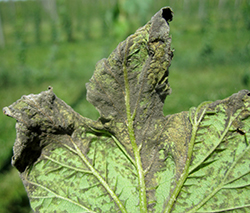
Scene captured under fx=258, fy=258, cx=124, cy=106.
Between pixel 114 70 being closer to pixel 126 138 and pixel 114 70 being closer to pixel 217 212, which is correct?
pixel 126 138

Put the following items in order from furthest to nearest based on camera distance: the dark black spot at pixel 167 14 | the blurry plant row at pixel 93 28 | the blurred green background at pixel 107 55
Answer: the blurred green background at pixel 107 55
the blurry plant row at pixel 93 28
the dark black spot at pixel 167 14

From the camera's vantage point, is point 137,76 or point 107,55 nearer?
point 137,76

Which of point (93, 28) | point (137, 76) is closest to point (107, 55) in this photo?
point (137, 76)

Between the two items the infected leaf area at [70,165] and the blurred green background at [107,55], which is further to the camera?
the blurred green background at [107,55]

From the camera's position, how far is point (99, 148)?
2.77 ft

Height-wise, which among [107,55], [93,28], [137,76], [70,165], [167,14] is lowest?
[70,165]

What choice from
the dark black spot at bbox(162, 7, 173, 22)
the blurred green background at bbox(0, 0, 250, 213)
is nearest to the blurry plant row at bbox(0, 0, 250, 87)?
the blurred green background at bbox(0, 0, 250, 213)

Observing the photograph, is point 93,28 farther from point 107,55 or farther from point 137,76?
point 137,76

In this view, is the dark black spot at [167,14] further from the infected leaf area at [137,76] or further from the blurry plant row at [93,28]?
the blurry plant row at [93,28]

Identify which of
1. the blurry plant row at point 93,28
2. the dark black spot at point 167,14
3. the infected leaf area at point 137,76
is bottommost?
the infected leaf area at point 137,76

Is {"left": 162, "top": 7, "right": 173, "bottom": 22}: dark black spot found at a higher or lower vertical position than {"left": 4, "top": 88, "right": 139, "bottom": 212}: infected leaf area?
higher

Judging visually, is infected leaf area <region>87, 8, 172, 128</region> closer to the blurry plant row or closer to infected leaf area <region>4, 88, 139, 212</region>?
infected leaf area <region>4, 88, 139, 212</region>

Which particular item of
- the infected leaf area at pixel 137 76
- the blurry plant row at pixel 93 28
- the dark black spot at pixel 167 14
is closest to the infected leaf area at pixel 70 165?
the infected leaf area at pixel 137 76

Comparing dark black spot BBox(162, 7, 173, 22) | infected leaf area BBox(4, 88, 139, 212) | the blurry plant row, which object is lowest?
infected leaf area BBox(4, 88, 139, 212)
